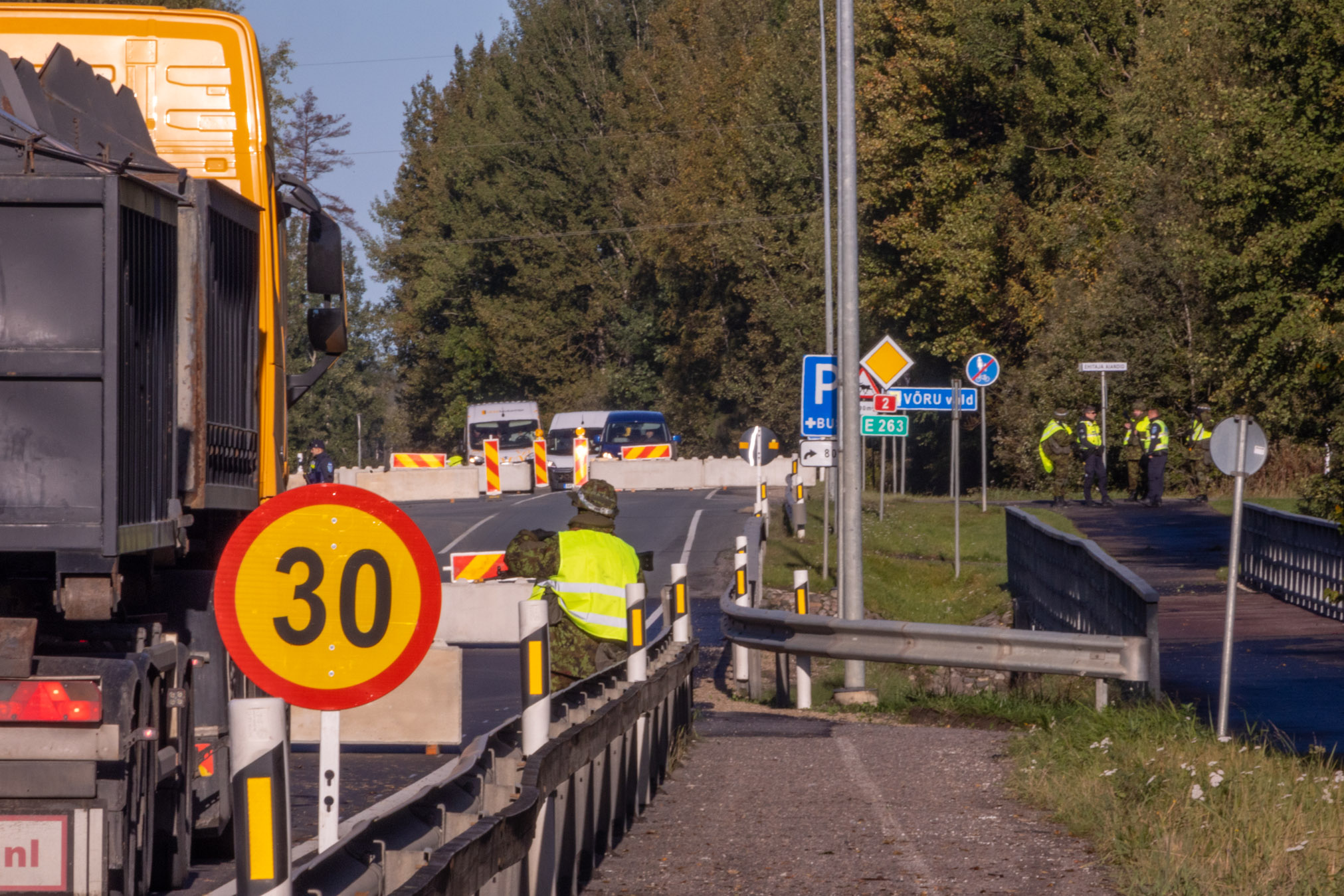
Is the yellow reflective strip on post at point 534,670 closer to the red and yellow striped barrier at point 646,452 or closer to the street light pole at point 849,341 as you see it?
the street light pole at point 849,341

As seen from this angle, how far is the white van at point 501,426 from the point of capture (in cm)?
5384

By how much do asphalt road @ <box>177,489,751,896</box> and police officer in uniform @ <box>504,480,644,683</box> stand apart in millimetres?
1259

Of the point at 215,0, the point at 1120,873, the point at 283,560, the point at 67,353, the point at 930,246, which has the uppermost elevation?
the point at 215,0

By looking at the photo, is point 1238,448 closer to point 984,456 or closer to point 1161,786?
point 1161,786

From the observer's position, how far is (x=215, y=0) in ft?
166

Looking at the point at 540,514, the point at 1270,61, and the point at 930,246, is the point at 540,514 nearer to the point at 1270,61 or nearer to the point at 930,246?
the point at 1270,61

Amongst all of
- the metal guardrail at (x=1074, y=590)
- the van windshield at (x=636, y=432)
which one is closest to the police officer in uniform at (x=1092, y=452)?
the metal guardrail at (x=1074, y=590)

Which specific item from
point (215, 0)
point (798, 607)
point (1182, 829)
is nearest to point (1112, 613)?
point (798, 607)

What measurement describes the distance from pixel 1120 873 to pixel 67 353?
4.68m

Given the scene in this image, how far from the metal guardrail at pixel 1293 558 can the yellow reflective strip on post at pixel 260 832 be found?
48.9 ft

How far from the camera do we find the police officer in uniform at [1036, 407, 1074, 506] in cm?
3334

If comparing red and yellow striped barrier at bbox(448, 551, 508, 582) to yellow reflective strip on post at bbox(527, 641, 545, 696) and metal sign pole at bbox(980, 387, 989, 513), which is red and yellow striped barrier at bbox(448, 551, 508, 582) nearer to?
metal sign pole at bbox(980, 387, 989, 513)

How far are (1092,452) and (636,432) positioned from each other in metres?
21.7

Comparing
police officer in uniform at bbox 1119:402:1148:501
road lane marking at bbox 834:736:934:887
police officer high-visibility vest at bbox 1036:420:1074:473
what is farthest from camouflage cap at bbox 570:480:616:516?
police officer in uniform at bbox 1119:402:1148:501
